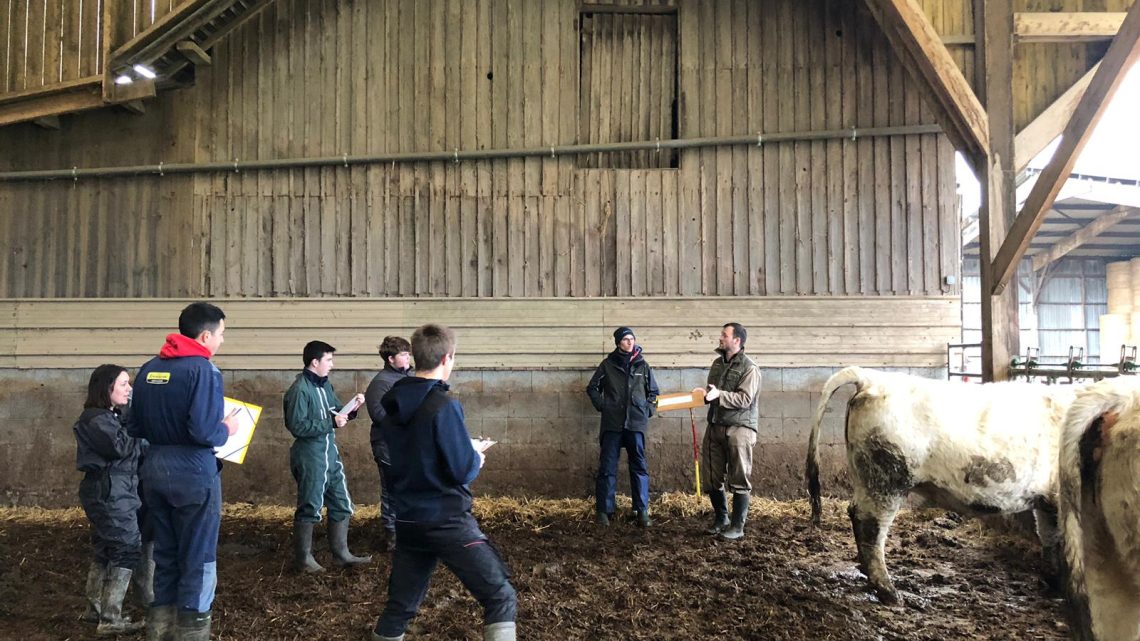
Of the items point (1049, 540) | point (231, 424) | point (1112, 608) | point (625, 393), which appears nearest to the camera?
point (1112, 608)

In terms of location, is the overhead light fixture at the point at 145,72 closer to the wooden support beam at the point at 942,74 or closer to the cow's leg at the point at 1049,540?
the wooden support beam at the point at 942,74

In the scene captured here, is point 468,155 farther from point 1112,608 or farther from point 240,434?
point 1112,608

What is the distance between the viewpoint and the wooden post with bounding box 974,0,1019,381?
6.06 metres

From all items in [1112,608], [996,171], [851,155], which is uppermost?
[851,155]

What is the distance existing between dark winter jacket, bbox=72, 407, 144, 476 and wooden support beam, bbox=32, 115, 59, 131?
5183 millimetres

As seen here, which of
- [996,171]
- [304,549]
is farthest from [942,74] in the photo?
[304,549]

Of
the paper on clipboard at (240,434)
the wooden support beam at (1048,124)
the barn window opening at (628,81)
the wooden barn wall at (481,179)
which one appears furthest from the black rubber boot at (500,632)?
the wooden support beam at (1048,124)

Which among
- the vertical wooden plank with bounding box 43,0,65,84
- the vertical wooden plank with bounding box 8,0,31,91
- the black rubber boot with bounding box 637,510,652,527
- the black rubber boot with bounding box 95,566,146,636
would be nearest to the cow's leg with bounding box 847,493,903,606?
the black rubber boot with bounding box 637,510,652,527

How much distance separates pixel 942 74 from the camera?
600cm

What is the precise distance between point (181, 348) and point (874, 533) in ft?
14.5

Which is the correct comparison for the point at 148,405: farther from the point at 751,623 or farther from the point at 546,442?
the point at 546,442

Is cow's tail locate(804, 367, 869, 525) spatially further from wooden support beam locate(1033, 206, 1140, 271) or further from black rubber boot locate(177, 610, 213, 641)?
wooden support beam locate(1033, 206, 1140, 271)

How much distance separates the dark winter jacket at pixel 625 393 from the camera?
21.5 ft

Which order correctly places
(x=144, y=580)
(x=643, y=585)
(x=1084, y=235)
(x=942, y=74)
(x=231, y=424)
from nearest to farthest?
(x=231, y=424)
(x=144, y=580)
(x=643, y=585)
(x=942, y=74)
(x=1084, y=235)
